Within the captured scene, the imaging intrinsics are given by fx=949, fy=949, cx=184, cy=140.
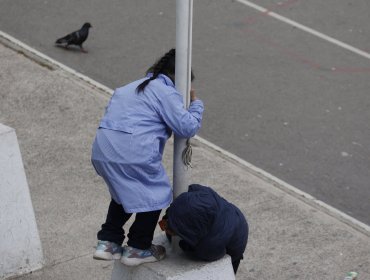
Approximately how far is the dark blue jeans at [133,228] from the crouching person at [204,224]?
3.5 inches

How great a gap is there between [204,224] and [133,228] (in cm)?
51

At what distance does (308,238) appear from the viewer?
7504 mm

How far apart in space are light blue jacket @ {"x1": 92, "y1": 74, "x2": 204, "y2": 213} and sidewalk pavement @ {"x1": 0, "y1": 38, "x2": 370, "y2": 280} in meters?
1.63

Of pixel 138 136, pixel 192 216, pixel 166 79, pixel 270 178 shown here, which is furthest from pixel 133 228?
pixel 270 178

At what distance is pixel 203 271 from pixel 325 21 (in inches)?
279

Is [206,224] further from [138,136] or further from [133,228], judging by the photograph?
[138,136]

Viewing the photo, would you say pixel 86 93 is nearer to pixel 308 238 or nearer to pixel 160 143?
pixel 308 238

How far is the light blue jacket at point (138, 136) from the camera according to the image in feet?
17.5

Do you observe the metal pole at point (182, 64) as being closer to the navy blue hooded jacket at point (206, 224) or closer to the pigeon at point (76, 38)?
the navy blue hooded jacket at point (206, 224)

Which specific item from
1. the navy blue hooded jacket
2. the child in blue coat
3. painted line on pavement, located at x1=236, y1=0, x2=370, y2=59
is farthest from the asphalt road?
the child in blue coat

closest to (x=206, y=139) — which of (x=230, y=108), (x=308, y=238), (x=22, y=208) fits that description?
(x=230, y=108)

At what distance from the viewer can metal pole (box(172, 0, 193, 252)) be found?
5316 millimetres

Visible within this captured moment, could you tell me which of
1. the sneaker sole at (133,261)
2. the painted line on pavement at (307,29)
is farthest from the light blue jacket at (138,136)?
the painted line on pavement at (307,29)

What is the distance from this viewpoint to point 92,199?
7.90m
